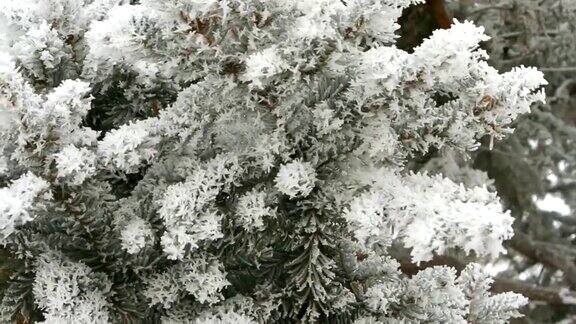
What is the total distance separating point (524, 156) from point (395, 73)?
3850 millimetres

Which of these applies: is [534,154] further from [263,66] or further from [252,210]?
[263,66]

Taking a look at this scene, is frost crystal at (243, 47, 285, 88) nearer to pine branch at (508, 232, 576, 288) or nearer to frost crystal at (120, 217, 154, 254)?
frost crystal at (120, 217, 154, 254)

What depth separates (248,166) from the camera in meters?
1.33

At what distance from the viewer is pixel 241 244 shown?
138 centimetres

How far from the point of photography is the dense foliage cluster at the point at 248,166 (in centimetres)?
111

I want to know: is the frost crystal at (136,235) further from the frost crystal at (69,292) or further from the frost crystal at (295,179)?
the frost crystal at (295,179)

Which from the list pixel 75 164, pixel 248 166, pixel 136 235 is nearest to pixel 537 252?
pixel 248 166

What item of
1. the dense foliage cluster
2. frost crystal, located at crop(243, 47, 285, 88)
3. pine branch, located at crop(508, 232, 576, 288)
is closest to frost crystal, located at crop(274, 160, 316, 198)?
the dense foliage cluster

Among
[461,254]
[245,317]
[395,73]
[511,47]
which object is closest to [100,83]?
[245,317]

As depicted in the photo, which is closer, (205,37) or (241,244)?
(205,37)

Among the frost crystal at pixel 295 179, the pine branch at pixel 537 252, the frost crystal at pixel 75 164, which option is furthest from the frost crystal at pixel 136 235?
the pine branch at pixel 537 252

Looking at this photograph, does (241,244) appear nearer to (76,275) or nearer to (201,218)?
(201,218)

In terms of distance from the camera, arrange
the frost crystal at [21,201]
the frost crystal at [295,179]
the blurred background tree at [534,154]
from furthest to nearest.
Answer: the blurred background tree at [534,154] → the frost crystal at [295,179] → the frost crystal at [21,201]

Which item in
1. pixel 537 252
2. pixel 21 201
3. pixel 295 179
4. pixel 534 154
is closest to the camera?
pixel 21 201
